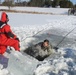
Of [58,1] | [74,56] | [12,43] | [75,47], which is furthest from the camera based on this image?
[58,1]

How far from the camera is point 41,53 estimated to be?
7.71 metres

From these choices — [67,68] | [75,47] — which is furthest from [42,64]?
[75,47]

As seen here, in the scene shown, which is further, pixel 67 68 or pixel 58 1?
pixel 58 1

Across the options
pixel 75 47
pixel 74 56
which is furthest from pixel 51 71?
pixel 75 47

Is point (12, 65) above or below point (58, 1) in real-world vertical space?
above

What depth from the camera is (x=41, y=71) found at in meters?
5.91

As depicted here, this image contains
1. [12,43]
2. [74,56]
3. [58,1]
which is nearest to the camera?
[12,43]

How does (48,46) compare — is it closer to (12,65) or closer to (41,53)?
(41,53)

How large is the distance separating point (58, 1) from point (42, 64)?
57245mm

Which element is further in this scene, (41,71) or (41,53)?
(41,53)

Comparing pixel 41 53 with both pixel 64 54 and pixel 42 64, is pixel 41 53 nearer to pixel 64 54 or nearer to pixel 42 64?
pixel 64 54

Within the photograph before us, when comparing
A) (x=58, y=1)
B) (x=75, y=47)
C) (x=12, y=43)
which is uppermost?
(x=12, y=43)

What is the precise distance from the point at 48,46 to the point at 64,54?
53cm

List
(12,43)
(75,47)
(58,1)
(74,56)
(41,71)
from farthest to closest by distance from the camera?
(58,1)
(75,47)
(74,56)
(12,43)
(41,71)
